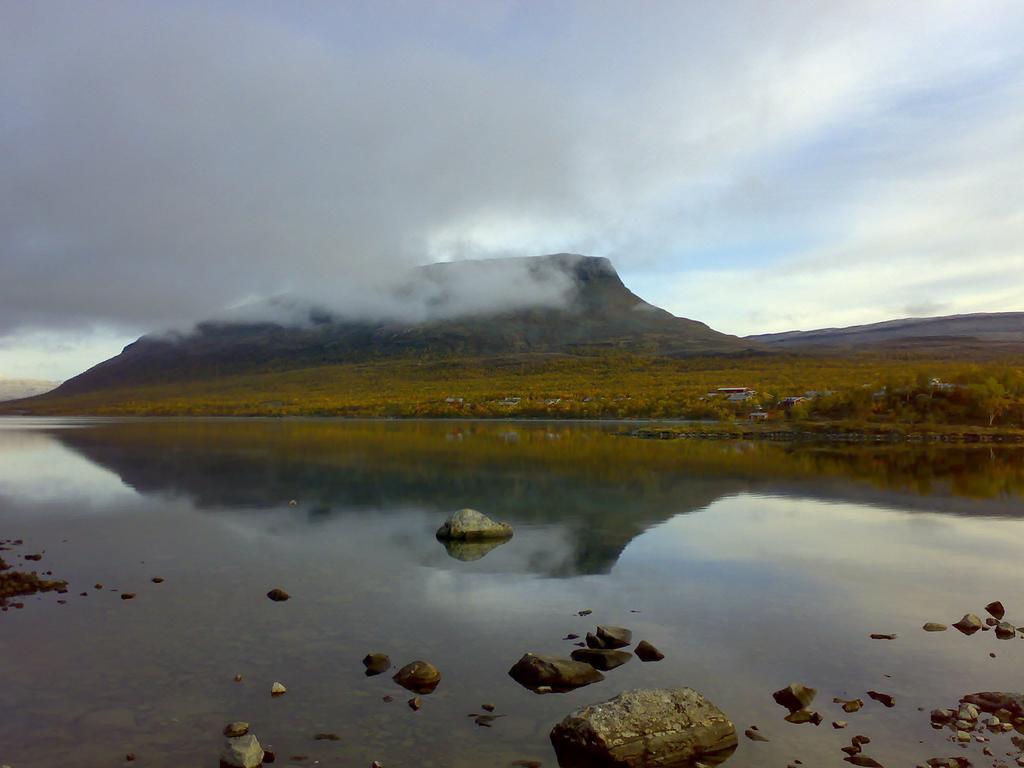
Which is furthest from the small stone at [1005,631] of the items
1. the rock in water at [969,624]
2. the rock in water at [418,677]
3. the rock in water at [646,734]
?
the rock in water at [418,677]

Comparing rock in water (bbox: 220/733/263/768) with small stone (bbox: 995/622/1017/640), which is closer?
rock in water (bbox: 220/733/263/768)

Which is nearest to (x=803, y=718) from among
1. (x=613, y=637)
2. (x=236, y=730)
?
(x=613, y=637)

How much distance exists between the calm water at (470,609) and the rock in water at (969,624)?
0.36 meters

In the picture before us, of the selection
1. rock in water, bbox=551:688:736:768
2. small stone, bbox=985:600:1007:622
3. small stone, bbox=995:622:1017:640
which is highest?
rock in water, bbox=551:688:736:768

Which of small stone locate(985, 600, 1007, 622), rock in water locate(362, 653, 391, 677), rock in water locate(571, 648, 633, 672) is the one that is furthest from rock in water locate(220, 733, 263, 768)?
small stone locate(985, 600, 1007, 622)

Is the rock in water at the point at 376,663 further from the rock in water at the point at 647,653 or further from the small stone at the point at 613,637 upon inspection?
the rock in water at the point at 647,653

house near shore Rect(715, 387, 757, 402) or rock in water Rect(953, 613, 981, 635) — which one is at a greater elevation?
house near shore Rect(715, 387, 757, 402)

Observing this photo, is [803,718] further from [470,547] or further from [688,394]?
[688,394]

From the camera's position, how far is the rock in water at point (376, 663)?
42.1 feet

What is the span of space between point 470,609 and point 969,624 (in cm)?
1097

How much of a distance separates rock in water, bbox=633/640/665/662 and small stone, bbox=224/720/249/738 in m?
7.03

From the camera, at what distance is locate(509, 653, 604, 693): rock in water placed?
40.2 ft

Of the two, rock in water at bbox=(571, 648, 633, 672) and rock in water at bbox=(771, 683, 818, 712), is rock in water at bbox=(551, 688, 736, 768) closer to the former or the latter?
rock in water at bbox=(771, 683, 818, 712)

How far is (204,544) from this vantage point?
24594mm
